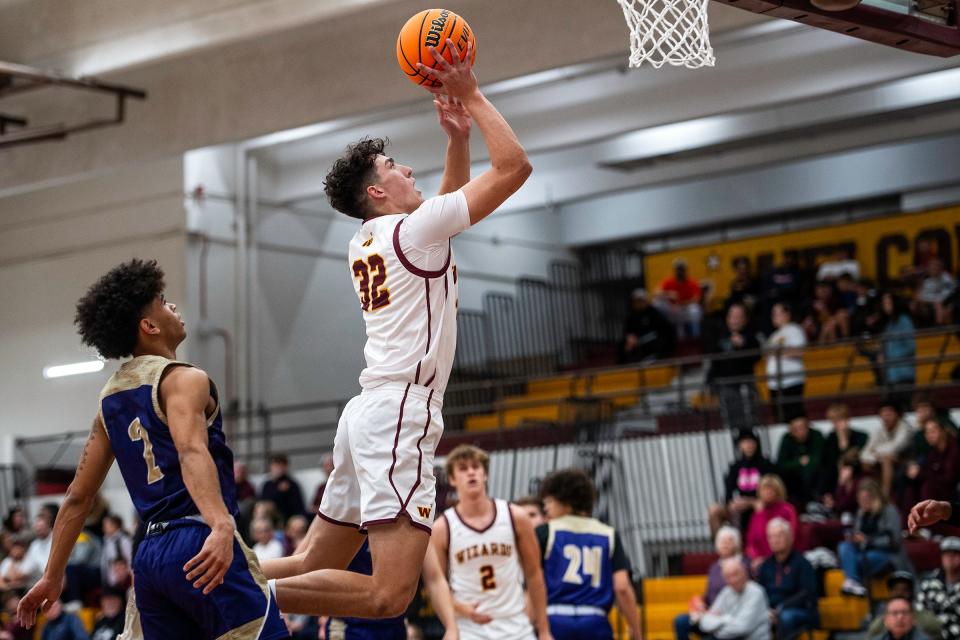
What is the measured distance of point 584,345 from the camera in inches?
893

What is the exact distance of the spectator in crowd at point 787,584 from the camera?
11.2 meters

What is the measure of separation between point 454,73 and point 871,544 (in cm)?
778

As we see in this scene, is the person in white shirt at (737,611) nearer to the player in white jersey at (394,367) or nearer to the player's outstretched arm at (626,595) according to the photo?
the player's outstretched arm at (626,595)

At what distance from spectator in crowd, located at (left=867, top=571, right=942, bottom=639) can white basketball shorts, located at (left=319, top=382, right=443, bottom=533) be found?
6.18 meters

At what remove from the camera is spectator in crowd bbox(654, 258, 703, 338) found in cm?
2127

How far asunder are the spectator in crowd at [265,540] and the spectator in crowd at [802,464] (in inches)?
201

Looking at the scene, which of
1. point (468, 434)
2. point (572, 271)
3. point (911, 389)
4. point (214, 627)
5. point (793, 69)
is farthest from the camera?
point (572, 271)

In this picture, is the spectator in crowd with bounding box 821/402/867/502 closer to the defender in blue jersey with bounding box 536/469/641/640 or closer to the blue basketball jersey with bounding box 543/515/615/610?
the defender in blue jersey with bounding box 536/469/641/640

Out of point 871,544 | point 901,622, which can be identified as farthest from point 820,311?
point 901,622

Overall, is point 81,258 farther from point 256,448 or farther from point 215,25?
point 215,25

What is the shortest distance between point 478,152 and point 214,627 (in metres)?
13.9

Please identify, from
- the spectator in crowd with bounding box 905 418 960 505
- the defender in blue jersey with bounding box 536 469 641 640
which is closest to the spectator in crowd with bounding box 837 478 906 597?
the spectator in crowd with bounding box 905 418 960 505

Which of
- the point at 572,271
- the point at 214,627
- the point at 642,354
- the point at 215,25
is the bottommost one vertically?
the point at 214,627

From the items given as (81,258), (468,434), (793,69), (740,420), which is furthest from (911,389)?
(81,258)
